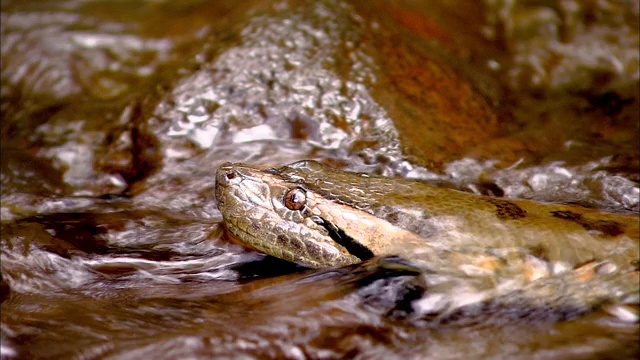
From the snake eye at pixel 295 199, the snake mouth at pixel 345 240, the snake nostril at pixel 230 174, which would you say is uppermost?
the snake nostril at pixel 230 174

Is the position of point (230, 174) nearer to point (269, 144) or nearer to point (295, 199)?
point (295, 199)

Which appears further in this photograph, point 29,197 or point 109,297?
point 29,197

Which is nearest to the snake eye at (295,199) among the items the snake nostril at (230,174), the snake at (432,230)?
the snake at (432,230)

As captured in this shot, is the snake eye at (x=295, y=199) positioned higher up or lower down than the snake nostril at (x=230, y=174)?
lower down

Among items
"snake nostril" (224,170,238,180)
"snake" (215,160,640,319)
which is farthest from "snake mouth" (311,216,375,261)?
"snake nostril" (224,170,238,180)

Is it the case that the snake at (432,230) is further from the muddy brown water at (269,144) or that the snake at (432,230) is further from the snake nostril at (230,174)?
the muddy brown water at (269,144)

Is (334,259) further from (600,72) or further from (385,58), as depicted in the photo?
(600,72)

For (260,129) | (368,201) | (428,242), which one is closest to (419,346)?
(428,242)
